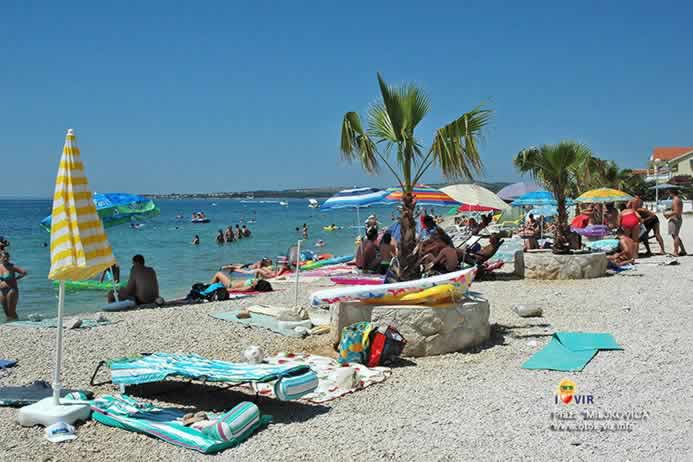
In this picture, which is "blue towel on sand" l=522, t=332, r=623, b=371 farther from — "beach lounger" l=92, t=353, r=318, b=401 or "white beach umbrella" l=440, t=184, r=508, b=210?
"white beach umbrella" l=440, t=184, r=508, b=210

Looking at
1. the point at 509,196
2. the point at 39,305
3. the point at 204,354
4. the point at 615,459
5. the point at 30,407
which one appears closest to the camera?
the point at 615,459

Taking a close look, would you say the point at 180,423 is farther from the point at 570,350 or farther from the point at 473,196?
the point at 473,196

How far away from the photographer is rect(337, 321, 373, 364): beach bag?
5.85 m

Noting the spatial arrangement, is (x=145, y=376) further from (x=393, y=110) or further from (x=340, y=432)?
(x=393, y=110)

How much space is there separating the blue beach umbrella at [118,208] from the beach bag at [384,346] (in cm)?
641

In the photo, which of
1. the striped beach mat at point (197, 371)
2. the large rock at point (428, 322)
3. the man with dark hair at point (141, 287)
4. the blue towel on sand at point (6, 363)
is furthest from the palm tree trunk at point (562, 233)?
the blue towel on sand at point (6, 363)

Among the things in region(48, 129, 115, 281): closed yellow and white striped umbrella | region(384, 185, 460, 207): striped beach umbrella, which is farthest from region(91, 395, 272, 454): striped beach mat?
region(384, 185, 460, 207): striped beach umbrella

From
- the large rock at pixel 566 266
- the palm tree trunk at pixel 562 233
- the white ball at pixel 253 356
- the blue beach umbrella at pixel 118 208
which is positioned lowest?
the white ball at pixel 253 356

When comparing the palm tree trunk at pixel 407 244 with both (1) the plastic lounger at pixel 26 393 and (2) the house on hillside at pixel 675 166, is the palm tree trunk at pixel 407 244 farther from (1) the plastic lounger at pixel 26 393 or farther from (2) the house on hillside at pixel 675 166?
(2) the house on hillside at pixel 675 166

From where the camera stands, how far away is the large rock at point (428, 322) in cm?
603

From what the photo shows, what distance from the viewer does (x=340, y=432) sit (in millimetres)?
4164

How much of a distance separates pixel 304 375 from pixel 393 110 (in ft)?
12.0

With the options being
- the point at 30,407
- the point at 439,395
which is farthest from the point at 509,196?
the point at 30,407

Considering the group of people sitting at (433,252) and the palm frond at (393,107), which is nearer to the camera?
the palm frond at (393,107)
